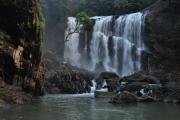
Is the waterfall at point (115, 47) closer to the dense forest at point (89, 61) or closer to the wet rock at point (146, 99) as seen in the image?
the dense forest at point (89, 61)

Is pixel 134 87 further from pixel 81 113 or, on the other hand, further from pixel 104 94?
pixel 81 113

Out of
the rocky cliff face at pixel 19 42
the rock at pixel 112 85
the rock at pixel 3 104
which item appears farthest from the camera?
the rock at pixel 112 85

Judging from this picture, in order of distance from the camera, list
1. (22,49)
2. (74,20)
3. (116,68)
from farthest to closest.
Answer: (74,20)
(116,68)
(22,49)

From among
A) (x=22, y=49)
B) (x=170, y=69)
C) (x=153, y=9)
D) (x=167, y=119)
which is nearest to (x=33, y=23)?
(x=22, y=49)

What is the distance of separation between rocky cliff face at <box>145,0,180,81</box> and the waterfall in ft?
6.30

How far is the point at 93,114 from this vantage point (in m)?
27.1

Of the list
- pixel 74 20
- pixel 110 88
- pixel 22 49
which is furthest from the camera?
pixel 74 20

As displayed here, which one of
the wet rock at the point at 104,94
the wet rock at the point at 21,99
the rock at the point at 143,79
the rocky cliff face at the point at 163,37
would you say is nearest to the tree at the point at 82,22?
the rocky cliff face at the point at 163,37

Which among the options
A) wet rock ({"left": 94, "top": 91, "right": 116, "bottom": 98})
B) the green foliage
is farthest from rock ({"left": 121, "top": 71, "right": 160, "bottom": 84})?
the green foliage

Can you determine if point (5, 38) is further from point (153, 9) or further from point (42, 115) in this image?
point (153, 9)

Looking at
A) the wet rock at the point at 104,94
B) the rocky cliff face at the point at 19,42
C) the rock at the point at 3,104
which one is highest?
the rocky cliff face at the point at 19,42

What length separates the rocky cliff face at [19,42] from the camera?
34281mm

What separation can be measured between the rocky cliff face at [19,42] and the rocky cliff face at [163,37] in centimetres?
2221

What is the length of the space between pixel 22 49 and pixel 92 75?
20.8 metres
